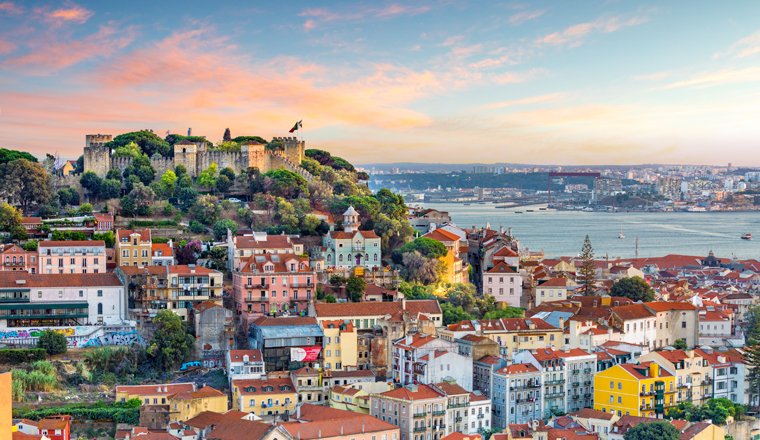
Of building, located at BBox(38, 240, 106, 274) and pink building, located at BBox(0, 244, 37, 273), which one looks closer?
pink building, located at BBox(0, 244, 37, 273)

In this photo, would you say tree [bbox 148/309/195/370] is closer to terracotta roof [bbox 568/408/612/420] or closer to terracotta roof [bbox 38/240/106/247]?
terracotta roof [bbox 38/240/106/247]

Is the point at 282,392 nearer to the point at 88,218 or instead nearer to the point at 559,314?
the point at 559,314

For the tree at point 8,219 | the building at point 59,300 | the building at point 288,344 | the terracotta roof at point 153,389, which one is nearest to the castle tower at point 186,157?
the tree at point 8,219

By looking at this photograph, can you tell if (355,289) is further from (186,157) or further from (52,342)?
(186,157)

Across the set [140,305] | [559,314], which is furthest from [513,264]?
[140,305]

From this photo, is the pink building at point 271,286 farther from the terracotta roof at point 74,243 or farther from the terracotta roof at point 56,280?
the terracotta roof at point 74,243

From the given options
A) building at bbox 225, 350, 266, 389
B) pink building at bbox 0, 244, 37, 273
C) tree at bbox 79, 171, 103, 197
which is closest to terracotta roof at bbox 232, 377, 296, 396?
building at bbox 225, 350, 266, 389
